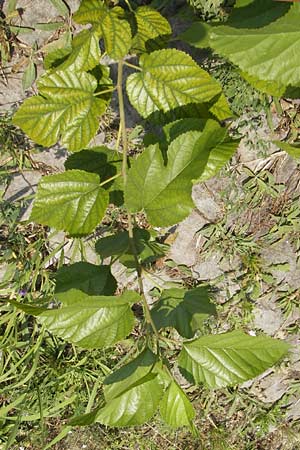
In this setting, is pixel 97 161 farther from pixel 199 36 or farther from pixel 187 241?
pixel 187 241

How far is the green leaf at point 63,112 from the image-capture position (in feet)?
4.00

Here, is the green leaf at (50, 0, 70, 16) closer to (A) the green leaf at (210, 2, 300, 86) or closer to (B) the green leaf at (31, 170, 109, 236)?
(B) the green leaf at (31, 170, 109, 236)

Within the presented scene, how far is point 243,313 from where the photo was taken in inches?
91.4

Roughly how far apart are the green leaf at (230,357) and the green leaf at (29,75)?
1.12m

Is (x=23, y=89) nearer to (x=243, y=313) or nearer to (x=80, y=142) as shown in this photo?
(x=80, y=142)

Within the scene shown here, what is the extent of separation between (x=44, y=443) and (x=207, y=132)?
74.8 inches

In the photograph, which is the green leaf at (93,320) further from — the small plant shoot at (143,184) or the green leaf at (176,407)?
the green leaf at (176,407)

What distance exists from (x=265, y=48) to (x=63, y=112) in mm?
597

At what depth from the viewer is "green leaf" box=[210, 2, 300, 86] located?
73cm

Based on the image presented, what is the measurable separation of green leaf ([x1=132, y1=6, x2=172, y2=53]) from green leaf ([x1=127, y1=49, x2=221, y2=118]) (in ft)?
0.36

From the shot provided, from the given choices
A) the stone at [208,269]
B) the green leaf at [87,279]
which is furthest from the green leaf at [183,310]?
the stone at [208,269]

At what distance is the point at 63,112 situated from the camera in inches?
48.1

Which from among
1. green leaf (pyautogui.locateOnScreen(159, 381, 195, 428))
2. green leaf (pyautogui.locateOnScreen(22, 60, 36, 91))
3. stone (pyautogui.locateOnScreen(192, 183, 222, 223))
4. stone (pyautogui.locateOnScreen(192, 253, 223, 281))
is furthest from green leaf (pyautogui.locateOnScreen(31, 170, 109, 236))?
stone (pyautogui.locateOnScreen(192, 253, 223, 281))

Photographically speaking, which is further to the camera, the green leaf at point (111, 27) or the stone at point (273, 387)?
the stone at point (273, 387)
